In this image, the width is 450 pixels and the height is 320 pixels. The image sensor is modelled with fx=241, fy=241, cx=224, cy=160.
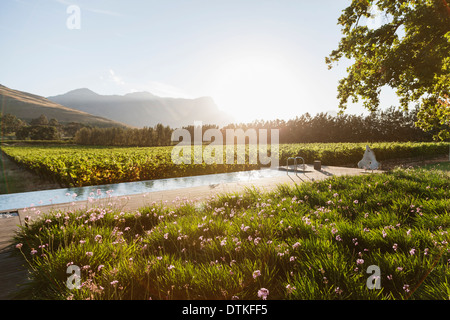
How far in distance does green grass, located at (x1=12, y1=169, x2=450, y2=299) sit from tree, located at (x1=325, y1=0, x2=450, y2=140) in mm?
7470

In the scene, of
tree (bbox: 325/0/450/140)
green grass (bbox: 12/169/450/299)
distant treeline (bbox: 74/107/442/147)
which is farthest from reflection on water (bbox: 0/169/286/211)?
distant treeline (bbox: 74/107/442/147)

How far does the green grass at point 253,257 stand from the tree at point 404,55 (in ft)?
24.5

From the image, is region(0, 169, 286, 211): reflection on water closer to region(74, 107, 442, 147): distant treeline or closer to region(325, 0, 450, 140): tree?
region(325, 0, 450, 140): tree

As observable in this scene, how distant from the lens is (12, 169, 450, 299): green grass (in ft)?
8.51

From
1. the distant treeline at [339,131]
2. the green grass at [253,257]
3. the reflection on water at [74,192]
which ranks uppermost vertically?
the distant treeline at [339,131]

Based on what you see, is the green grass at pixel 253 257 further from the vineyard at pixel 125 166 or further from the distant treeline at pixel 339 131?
the distant treeline at pixel 339 131

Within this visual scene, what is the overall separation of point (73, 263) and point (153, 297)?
1.25 m

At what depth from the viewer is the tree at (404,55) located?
9.45m

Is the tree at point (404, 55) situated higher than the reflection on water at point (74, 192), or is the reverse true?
the tree at point (404, 55)

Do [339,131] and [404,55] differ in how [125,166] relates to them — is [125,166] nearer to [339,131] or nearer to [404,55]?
[404,55]

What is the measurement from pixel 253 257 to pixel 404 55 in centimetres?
1105

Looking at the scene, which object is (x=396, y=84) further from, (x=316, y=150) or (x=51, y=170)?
(x=51, y=170)

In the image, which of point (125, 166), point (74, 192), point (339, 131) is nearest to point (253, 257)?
point (74, 192)

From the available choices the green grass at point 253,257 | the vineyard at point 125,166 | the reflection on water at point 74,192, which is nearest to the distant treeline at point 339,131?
the vineyard at point 125,166
